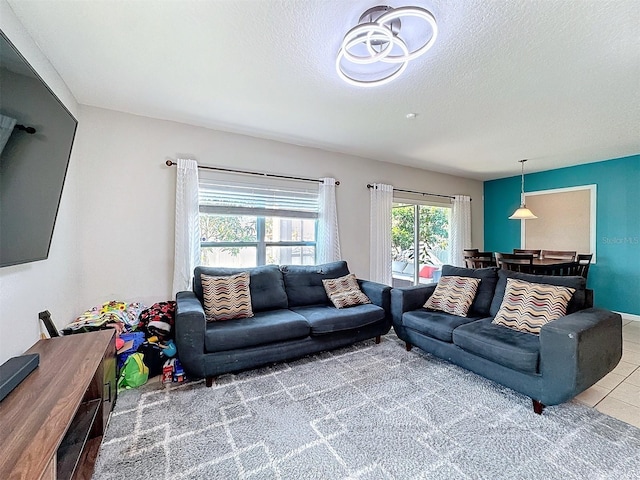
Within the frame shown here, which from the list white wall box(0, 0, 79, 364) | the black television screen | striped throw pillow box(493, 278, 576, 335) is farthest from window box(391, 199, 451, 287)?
the black television screen

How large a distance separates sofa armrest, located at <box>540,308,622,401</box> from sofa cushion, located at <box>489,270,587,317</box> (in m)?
0.27

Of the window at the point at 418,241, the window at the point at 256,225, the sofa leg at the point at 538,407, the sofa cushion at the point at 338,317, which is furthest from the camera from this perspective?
the window at the point at 418,241

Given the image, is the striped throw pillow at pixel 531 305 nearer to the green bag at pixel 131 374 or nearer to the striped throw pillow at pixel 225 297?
the striped throw pillow at pixel 225 297

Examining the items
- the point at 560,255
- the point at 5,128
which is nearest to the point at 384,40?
the point at 5,128

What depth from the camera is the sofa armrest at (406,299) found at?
3041 mm

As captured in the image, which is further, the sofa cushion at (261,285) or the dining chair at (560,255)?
the dining chair at (560,255)

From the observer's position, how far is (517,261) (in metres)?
3.60

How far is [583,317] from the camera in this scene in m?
2.09

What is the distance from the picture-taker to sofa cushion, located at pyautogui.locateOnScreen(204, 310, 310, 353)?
2.31 metres

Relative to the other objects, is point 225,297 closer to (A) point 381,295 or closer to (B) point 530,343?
(A) point 381,295

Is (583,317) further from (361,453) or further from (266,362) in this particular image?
(266,362)

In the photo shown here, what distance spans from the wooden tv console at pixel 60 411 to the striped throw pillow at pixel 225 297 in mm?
810

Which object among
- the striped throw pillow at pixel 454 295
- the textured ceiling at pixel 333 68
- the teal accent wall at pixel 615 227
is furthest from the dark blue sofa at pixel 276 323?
the teal accent wall at pixel 615 227

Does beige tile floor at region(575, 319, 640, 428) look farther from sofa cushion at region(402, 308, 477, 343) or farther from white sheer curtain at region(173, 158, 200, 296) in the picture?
white sheer curtain at region(173, 158, 200, 296)
